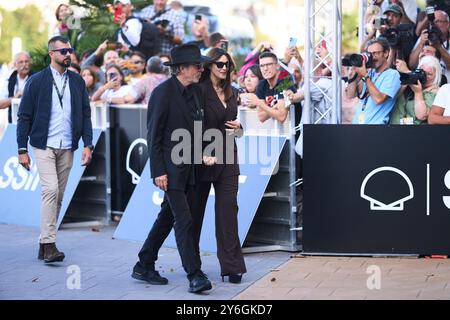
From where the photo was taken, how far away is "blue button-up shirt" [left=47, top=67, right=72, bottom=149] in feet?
Answer: 30.3

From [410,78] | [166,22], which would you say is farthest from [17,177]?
[410,78]

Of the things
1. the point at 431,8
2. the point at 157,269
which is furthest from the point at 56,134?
the point at 431,8

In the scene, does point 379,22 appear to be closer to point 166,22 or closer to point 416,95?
point 416,95

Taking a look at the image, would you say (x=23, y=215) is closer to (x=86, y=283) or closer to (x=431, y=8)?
(x=86, y=283)

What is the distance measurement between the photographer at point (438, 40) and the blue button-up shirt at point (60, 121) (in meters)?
4.16

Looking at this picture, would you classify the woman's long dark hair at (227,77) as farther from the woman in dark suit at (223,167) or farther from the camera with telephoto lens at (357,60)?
the camera with telephoto lens at (357,60)

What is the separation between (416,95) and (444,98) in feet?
1.32

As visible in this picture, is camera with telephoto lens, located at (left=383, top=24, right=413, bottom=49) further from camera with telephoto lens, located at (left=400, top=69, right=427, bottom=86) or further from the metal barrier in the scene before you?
the metal barrier

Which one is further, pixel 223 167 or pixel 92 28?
pixel 92 28

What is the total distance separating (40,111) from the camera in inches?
364

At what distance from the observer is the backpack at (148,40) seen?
46.4 feet

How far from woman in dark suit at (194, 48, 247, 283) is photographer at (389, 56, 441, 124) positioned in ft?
7.52

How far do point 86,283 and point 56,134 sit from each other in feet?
5.71

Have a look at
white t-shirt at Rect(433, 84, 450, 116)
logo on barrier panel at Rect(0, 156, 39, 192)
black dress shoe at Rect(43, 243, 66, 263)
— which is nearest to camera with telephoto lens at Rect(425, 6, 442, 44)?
white t-shirt at Rect(433, 84, 450, 116)
